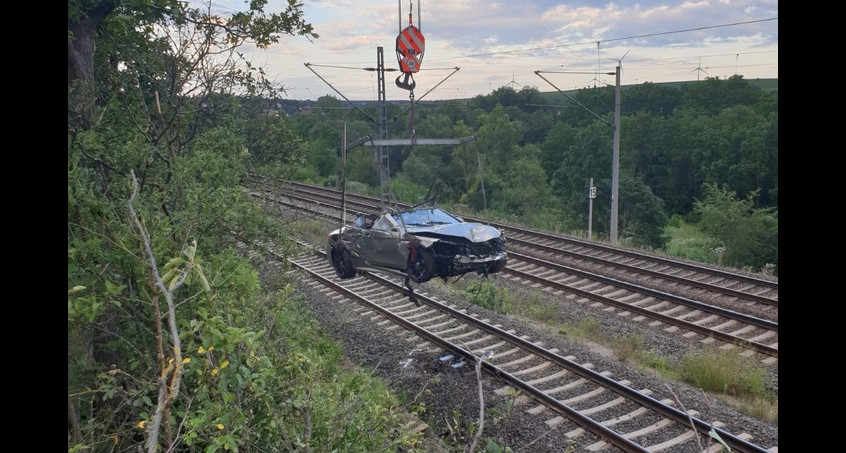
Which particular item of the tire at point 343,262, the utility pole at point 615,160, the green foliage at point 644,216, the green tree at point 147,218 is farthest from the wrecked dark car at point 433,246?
the green foliage at point 644,216

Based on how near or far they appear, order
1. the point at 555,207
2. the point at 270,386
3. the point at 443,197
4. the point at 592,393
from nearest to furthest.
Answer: the point at 270,386 < the point at 592,393 < the point at 443,197 < the point at 555,207

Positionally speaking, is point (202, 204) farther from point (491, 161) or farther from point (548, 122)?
point (548, 122)

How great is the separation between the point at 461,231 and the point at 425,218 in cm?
82

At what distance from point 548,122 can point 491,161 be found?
58.1ft

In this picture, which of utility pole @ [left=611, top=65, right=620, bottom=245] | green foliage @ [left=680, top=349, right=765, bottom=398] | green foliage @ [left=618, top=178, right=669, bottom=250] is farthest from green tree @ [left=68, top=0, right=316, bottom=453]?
green foliage @ [left=618, top=178, right=669, bottom=250]

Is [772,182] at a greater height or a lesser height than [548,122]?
lesser

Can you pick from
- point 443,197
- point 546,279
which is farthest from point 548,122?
point 546,279

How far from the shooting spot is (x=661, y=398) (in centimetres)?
838

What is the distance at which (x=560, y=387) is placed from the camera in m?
8.76

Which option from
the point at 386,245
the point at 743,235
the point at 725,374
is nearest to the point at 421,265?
the point at 386,245

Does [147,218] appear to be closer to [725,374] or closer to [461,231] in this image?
[461,231]

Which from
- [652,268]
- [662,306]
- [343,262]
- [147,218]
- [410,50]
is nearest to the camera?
[147,218]

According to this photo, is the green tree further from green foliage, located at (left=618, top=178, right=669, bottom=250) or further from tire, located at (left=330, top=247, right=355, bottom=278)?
green foliage, located at (left=618, top=178, right=669, bottom=250)

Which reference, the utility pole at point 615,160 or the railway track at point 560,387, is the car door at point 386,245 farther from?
the utility pole at point 615,160
